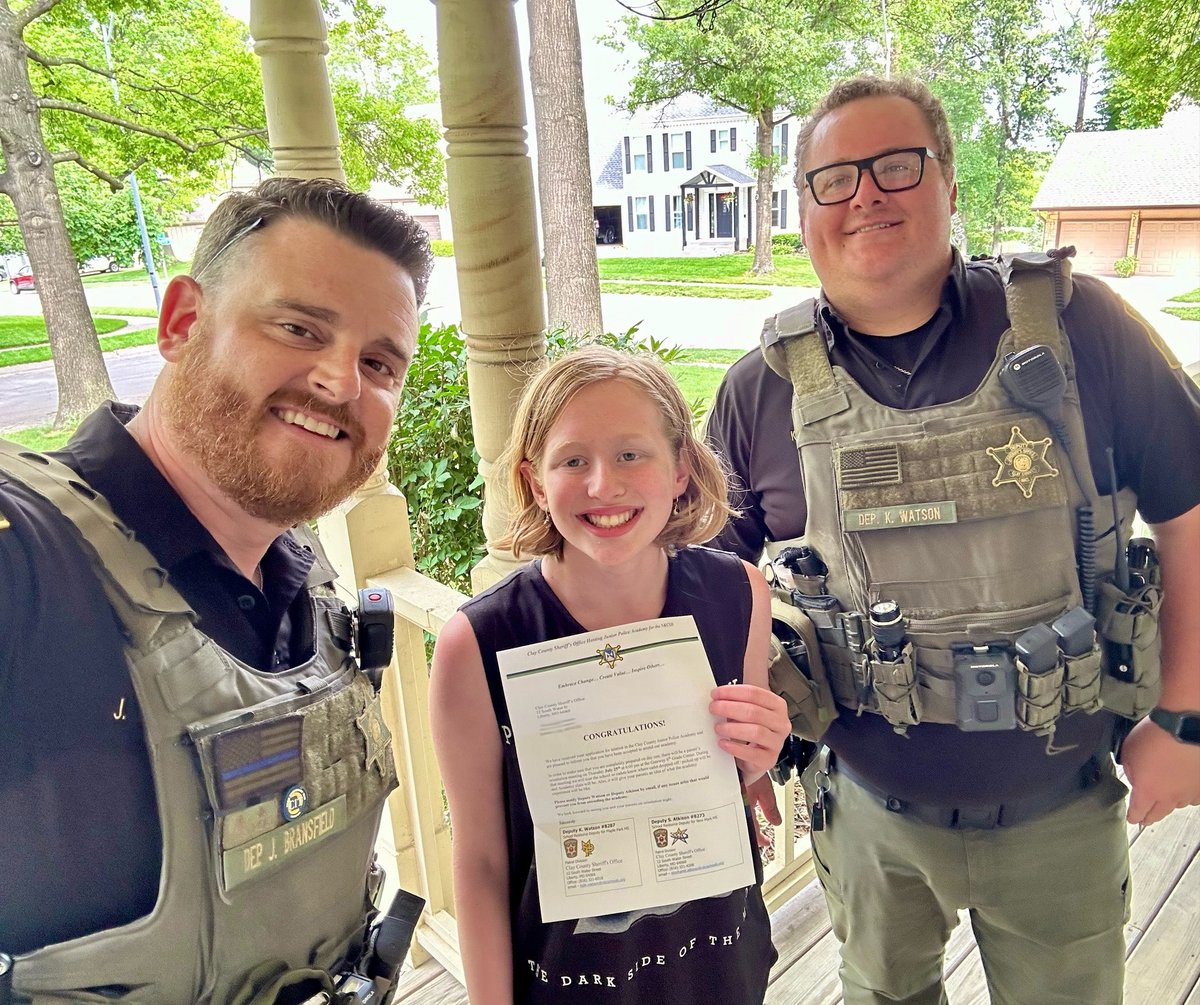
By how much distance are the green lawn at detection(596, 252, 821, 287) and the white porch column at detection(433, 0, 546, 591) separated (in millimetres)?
2006

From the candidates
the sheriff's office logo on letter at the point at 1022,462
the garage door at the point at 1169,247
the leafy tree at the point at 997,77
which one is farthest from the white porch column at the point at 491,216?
the garage door at the point at 1169,247

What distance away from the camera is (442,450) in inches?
99.1

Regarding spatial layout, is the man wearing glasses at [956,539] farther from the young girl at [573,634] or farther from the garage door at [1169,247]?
the garage door at [1169,247]

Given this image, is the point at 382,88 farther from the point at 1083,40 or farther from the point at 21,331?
the point at 1083,40

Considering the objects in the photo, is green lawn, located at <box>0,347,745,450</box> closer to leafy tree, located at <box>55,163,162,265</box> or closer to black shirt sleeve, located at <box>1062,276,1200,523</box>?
black shirt sleeve, located at <box>1062,276,1200,523</box>

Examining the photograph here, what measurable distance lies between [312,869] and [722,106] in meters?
3.69

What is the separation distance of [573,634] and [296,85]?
1.18 metres

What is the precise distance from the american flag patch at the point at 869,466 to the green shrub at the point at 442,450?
1331mm

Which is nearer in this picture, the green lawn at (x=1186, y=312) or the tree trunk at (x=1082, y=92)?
the tree trunk at (x=1082, y=92)

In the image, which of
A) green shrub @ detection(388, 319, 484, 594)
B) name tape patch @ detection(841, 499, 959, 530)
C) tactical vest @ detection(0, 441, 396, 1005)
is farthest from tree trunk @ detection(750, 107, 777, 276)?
tactical vest @ detection(0, 441, 396, 1005)

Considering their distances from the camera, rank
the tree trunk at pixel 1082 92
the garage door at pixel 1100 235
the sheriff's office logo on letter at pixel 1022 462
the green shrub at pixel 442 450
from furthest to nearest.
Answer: the garage door at pixel 1100 235 → the tree trunk at pixel 1082 92 → the green shrub at pixel 442 450 → the sheriff's office logo on letter at pixel 1022 462

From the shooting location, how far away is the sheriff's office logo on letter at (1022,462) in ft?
3.52

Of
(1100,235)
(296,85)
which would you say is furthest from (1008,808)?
(1100,235)

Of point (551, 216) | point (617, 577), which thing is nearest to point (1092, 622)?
point (617, 577)
